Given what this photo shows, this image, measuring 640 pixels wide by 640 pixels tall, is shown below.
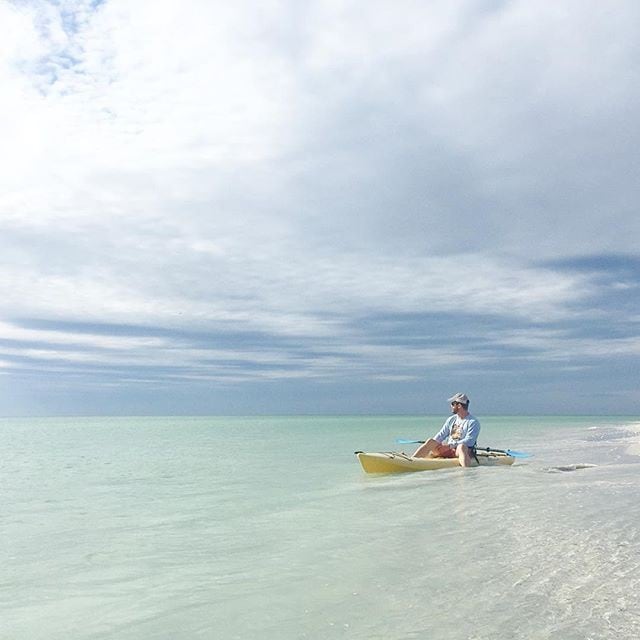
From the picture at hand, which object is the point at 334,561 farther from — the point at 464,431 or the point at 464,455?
the point at 464,431

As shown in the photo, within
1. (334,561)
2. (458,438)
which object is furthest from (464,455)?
(334,561)

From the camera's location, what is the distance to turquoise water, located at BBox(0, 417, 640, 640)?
490 cm

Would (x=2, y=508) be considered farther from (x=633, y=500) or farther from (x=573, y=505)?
(x=633, y=500)

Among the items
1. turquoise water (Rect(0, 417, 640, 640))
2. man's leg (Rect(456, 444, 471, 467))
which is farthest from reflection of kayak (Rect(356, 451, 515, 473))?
turquoise water (Rect(0, 417, 640, 640))

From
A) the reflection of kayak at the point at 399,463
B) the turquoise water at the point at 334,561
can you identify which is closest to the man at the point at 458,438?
the reflection of kayak at the point at 399,463

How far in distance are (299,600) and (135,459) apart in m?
20.9

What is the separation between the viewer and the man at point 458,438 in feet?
→ 51.4

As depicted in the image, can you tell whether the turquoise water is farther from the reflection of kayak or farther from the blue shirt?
the blue shirt

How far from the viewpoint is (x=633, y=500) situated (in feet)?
31.9

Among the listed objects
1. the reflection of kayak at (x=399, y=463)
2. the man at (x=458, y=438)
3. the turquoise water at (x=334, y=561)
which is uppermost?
the man at (x=458, y=438)

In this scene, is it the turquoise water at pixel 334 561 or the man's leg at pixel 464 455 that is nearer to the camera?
the turquoise water at pixel 334 561

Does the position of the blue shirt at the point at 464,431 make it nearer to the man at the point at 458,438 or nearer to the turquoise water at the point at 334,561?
the man at the point at 458,438

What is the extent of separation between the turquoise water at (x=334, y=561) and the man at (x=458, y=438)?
1.92m

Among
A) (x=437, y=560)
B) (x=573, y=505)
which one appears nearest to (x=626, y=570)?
(x=437, y=560)
